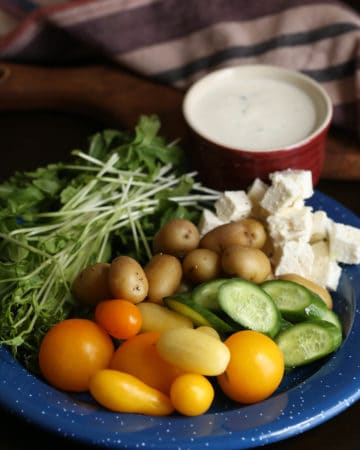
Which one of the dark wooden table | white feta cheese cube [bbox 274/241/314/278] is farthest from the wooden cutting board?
white feta cheese cube [bbox 274/241/314/278]

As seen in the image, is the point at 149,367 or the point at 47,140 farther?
the point at 47,140

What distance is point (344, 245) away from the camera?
1.38 m

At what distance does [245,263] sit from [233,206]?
0.16 metres

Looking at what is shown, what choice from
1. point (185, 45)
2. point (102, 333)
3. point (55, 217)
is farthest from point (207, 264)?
point (185, 45)

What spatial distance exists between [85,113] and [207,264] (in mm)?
786

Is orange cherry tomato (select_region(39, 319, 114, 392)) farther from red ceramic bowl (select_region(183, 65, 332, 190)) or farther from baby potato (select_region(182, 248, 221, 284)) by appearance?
red ceramic bowl (select_region(183, 65, 332, 190))

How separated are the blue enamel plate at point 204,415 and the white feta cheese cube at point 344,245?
0.22 meters

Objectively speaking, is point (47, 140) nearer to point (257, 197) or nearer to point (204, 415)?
point (257, 197)

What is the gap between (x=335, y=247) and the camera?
1391 mm

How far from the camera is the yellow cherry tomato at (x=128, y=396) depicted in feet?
3.62

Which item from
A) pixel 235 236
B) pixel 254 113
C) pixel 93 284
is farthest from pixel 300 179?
pixel 93 284

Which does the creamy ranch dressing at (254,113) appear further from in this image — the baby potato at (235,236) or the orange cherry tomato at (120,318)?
the orange cherry tomato at (120,318)

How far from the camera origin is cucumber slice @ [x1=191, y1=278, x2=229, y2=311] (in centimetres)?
123

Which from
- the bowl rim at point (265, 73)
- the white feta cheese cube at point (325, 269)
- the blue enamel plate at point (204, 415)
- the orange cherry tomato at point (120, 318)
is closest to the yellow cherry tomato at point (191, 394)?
the blue enamel plate at point (204, 415)
